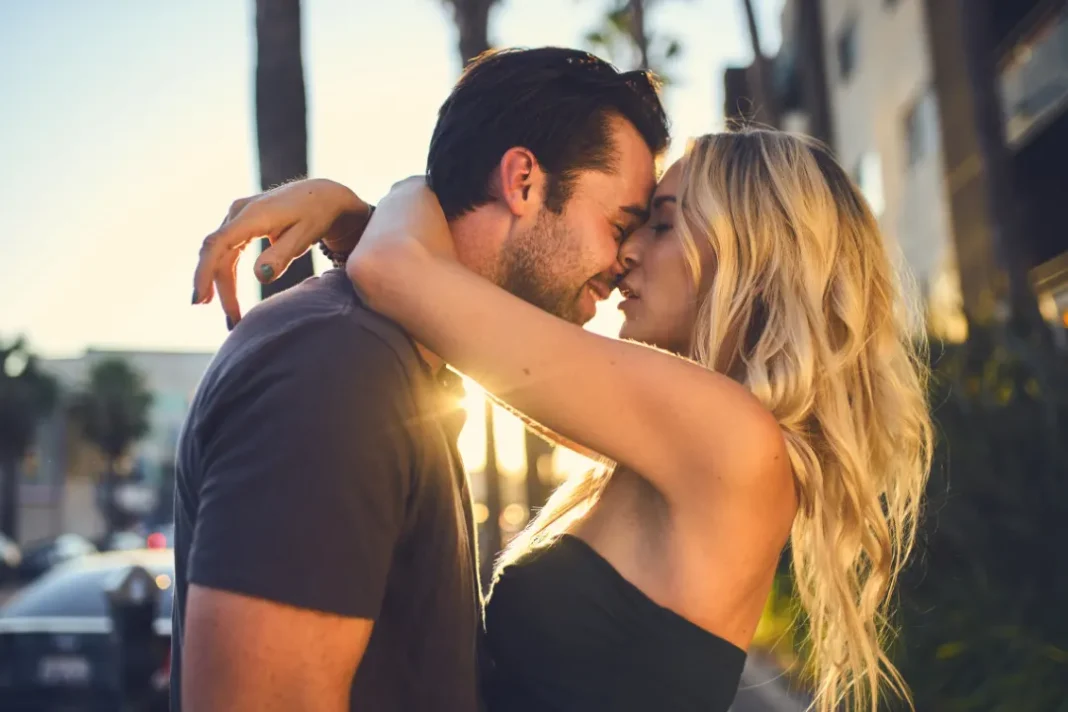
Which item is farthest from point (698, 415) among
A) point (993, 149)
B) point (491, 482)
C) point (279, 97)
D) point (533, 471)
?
point (533, 471)

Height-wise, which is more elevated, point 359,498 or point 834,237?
point 834,237

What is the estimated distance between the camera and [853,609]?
2.99m

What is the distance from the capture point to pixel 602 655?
2.49 metres

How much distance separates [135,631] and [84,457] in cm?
6476

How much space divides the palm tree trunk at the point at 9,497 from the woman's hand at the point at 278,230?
61.4 meters

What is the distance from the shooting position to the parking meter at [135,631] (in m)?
7.01

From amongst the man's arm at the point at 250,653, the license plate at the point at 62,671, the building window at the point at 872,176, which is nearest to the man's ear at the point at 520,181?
the man's arm at the point at 250,653

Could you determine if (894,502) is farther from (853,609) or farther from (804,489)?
(804,489)

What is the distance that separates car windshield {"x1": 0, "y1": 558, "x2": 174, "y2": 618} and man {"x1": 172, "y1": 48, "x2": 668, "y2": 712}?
573 centimetres

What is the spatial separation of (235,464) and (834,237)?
176cm

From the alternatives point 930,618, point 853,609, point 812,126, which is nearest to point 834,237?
point 853,609

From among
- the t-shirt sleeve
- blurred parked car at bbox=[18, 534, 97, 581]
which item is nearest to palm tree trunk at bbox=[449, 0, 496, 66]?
the t-shirt sleeve

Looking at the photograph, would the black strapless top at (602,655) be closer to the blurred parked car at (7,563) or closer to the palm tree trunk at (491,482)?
the palm tree trunk at (491,482)

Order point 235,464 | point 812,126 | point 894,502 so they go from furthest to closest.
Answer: point 812,126 < point 894,502 < point 235,464
